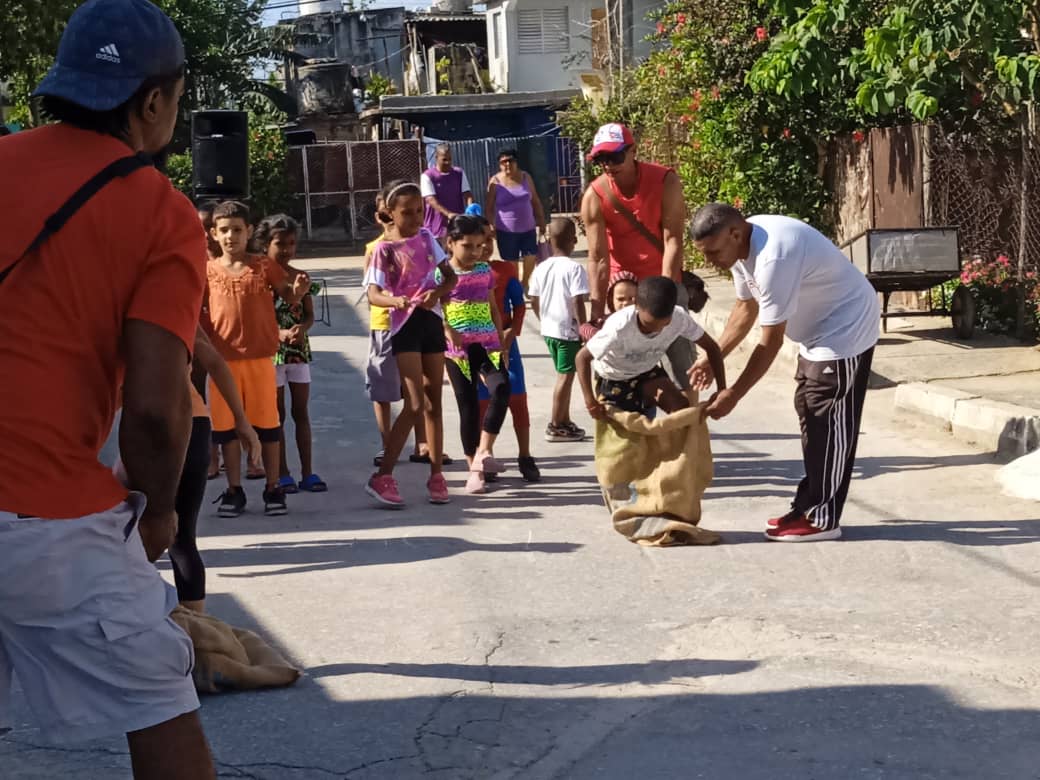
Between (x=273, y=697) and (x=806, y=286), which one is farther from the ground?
(x=806, y=286)

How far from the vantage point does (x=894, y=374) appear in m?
11.6

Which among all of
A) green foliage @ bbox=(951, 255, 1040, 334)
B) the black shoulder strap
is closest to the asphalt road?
the black shoulder strap

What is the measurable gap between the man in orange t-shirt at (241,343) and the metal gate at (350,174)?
2467 cm

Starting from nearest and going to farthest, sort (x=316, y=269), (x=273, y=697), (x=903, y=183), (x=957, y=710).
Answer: (x=957, y=710) → (x=273, y=697) → (x=903, y=183) → (x=316, y=269)

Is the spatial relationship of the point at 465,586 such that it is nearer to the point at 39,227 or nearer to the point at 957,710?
the point at 957,710

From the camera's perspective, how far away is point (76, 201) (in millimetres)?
2859

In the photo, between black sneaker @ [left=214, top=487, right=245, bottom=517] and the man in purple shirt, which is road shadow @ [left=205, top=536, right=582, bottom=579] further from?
the man in purple shirt

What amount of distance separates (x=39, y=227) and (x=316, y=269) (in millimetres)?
24497

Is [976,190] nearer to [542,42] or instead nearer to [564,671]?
[564,671]

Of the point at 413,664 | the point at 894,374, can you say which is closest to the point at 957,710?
the point at 413,664

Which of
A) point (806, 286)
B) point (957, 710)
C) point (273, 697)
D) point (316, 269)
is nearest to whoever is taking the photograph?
point (957, 710)

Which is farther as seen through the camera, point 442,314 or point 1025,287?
point 1025,287

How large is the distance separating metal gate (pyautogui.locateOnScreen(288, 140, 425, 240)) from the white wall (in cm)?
1109

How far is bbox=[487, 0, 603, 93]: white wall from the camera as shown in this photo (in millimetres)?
42844
